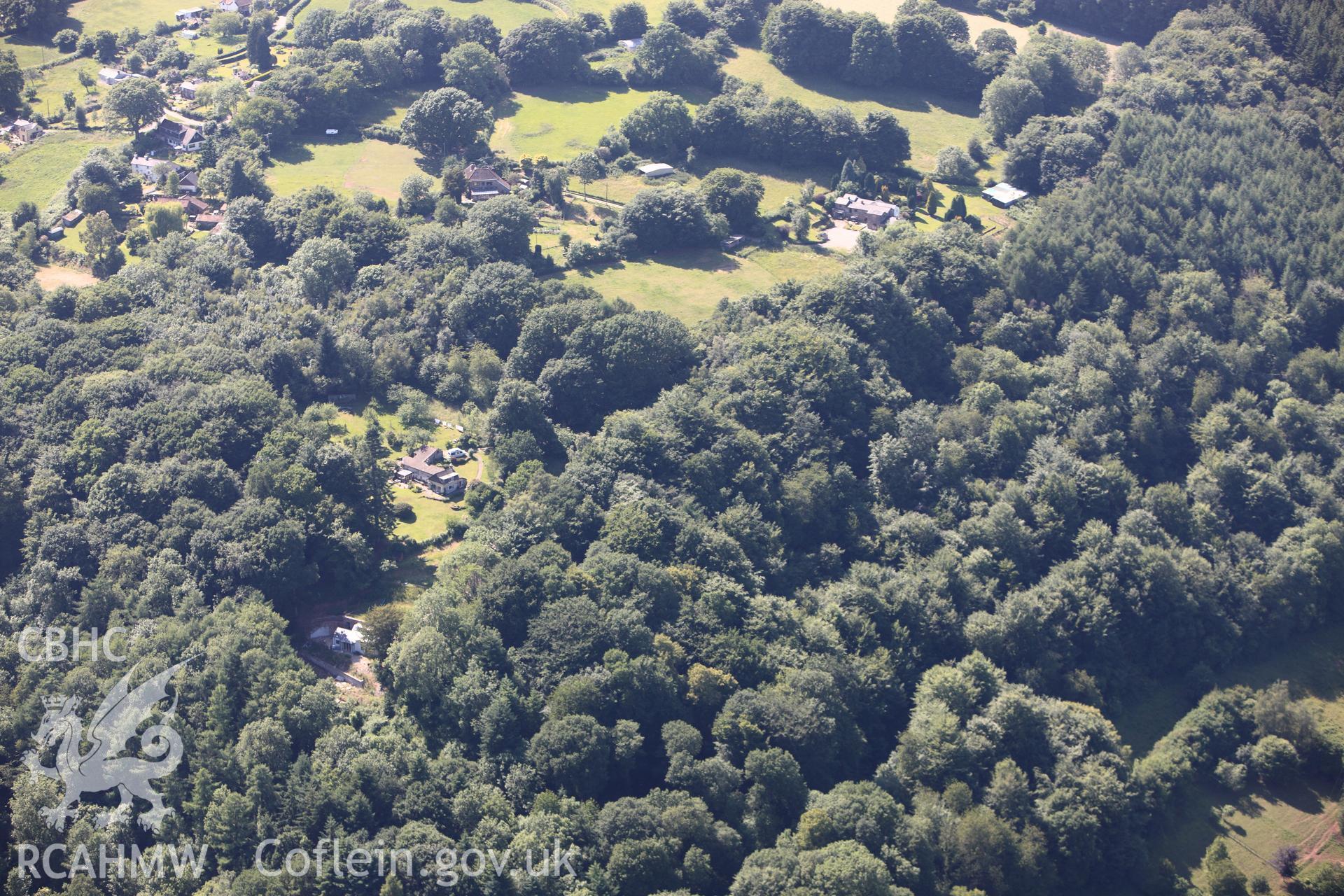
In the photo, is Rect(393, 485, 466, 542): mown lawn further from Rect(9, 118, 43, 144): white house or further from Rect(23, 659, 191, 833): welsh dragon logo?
Rect(9, 118, 43, 144): white house

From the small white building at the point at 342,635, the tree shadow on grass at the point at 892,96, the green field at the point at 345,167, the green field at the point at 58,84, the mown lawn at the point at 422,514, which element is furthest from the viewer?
the tree shadow on grass at the point at 892,96

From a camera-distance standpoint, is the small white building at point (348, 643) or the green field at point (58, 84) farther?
the green field at point (58, 84)

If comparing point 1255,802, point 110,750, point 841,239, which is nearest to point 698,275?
point 841,239

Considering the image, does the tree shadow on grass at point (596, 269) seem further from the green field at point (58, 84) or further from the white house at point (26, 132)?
the green field at point (58, 84)

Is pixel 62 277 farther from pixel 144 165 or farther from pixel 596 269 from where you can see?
pixel 596 269

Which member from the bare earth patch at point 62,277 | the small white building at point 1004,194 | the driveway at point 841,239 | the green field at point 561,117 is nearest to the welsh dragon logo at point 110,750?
the bare earth patch at point 62,277

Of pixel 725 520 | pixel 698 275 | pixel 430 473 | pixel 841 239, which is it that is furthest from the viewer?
pixel 841 239

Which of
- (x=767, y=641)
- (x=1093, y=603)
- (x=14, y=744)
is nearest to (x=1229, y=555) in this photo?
(x=1093, y=603)
